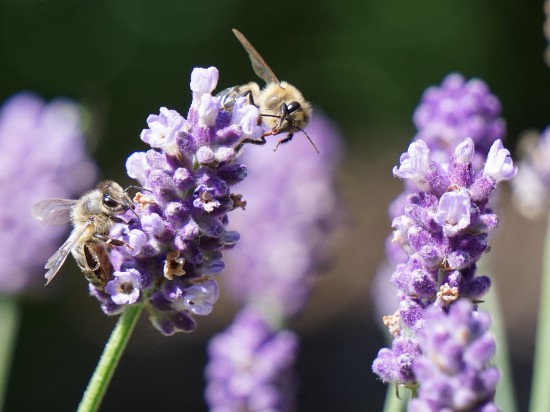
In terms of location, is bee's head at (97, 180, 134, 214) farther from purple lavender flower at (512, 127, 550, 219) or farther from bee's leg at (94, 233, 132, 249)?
purple lavender flower at (512, 127, 550, 219)

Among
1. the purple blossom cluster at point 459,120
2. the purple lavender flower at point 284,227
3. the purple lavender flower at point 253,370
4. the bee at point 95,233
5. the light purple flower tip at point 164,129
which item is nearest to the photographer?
the light purple flower tip at point 164,129

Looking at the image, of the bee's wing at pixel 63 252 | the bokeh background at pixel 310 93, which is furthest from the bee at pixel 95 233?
the bokeh background at pixel 310 93

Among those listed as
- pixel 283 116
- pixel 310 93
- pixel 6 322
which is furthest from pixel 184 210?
pixel 310 93

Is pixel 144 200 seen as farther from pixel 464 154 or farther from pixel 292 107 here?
pixel 292 107

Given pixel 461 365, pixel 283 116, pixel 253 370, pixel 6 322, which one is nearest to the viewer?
pixel 461 365

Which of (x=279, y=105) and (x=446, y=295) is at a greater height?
(x=279, y=105)

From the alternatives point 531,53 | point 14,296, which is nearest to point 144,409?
point 14,296

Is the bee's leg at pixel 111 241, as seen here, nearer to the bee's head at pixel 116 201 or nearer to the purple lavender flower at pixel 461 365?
the bee's head at pixel 116 201
